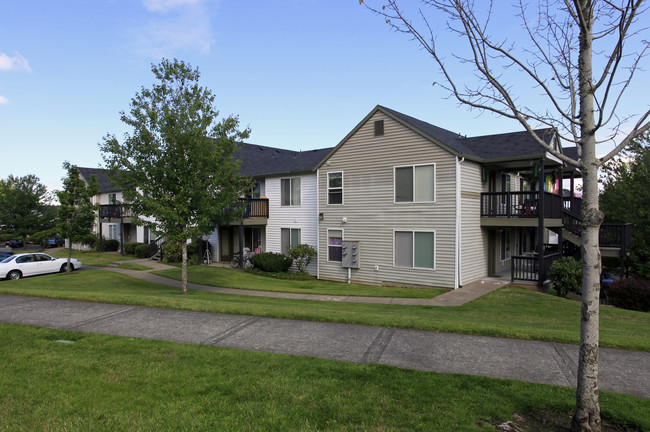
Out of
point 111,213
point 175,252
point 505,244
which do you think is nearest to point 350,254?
point 505,244

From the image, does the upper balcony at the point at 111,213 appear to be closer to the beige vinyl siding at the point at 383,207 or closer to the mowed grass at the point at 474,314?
the mowed grass at the point at 474,314

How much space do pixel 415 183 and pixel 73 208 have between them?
18.9 meters

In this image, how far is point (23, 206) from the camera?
43281mm

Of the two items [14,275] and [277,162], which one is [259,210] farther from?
[14,275]

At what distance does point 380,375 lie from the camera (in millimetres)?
5508

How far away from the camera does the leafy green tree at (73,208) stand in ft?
73.2

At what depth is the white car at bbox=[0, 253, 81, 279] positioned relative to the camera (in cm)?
2109

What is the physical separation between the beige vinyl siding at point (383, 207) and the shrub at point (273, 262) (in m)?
2.18

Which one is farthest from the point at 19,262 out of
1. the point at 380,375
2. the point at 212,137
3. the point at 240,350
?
the point at 380,375

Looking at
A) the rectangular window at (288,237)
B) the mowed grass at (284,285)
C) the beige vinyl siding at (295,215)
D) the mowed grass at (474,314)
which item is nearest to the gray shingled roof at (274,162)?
the beige vinyl siding at (295,215)

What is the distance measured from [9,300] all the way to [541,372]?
13492 mm

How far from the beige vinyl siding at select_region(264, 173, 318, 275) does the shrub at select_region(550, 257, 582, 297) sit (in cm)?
1125

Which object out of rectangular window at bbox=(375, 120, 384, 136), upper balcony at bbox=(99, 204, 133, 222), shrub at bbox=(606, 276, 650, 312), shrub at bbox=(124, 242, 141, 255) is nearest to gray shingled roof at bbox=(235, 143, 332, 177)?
rectangular window at bbox=(375, 120, 384, 136)

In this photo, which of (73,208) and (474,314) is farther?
(73,208)
